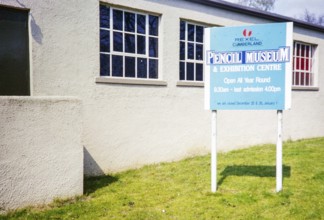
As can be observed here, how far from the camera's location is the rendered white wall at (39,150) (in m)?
4.89

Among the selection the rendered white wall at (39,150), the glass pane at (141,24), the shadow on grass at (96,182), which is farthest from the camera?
the glass pane at (141,24)

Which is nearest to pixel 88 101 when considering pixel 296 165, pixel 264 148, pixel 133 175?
pixel 133 175

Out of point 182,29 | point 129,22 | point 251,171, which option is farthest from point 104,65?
point 251,171

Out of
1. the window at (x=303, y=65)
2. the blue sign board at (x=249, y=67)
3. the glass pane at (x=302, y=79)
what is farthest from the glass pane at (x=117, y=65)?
the glass pane at (x=302, y=79)

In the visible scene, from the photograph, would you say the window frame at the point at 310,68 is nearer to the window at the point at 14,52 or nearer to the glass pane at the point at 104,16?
the glass pane at the point at 104,16

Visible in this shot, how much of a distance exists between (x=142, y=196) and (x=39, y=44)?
3667mm

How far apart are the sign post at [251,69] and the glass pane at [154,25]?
113 inches

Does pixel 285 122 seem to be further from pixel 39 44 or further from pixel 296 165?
pixel 39 44

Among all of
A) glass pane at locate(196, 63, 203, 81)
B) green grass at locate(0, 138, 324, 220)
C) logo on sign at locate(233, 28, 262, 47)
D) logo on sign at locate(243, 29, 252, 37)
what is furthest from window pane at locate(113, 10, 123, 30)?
green grass at locate(0, 138, 324, 220)

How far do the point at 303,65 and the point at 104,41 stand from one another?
9.05 metres

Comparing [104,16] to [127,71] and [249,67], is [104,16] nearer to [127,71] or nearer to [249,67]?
[127,71]

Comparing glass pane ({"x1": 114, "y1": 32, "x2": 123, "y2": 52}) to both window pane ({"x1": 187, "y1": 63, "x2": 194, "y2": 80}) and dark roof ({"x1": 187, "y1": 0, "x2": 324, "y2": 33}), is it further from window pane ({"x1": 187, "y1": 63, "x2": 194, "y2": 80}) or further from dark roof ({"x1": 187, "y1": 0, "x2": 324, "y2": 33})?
dark roof ({"x1": 187, "y1": 0, "x2": 324, "y2": 33})

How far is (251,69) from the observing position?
18.9 ft

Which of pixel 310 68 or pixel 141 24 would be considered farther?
pixel 310 68
